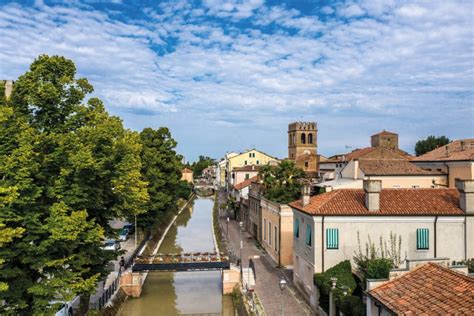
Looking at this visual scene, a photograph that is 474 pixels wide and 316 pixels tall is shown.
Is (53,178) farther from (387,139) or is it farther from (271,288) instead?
(387,139)

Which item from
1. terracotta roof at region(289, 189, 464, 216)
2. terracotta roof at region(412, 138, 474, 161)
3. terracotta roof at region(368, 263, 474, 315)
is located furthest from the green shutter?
terracotta roof at region(412, 138, 474, 161)

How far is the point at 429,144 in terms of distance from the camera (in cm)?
9238

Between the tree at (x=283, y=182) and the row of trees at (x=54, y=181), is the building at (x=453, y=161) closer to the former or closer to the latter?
the tree at (x=283, y=182)

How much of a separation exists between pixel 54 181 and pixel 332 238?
13899 mm

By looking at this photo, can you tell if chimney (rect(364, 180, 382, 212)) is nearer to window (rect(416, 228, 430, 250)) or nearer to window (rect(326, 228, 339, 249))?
window (rect(326, 228, 339, 249))

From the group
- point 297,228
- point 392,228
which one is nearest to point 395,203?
point 392,228

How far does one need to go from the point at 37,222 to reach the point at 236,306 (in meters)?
14.1

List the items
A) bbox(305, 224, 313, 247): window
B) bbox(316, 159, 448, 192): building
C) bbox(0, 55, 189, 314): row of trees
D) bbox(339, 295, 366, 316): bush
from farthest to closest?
bbox(316, 159, 448, 192): building → bbox(305, 224, 313, 247): window → bbox(339, 295, 366, 316): bush → bbox(0, 55, 189, 314): row of trees

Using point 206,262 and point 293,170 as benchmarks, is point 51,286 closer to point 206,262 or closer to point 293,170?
point 206,262

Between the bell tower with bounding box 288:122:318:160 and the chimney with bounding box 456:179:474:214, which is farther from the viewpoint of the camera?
the bell tower with bounding box 288:122:318:160

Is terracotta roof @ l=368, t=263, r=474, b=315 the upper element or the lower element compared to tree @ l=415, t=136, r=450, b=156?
lower

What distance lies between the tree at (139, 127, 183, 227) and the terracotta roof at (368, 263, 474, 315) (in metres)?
30.4

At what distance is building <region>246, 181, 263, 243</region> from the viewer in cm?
4415

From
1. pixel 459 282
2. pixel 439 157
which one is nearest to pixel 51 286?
pixel 459 282
